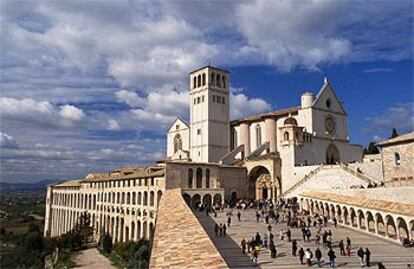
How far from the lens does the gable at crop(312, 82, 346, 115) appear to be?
5076cm

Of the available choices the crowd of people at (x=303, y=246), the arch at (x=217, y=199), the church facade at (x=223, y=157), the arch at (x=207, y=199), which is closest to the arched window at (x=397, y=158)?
the crowd of people at (x=303, y=246)

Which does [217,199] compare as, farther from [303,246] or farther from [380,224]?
[303,246]

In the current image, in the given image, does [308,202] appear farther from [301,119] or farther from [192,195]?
[301,119]

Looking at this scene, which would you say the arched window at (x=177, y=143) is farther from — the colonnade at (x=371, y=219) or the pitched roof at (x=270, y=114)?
the colonnade at (x=371, y=219)

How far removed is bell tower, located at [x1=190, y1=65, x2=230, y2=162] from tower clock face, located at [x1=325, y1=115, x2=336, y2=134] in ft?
46.7

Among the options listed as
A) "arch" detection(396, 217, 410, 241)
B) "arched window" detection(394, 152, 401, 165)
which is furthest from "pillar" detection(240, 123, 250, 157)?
"arch" detection(396, 217, 410, 241)

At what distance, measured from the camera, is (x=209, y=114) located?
56.7 m

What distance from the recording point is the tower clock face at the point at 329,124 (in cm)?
5134

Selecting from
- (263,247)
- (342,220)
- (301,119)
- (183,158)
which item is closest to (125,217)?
(183,158)

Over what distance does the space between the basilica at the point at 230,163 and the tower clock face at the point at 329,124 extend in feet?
0.29

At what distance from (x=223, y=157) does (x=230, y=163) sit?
1.95m

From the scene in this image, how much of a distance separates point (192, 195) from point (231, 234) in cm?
1879

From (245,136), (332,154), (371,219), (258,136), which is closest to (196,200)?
(258,136)

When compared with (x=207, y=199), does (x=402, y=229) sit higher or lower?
lower
